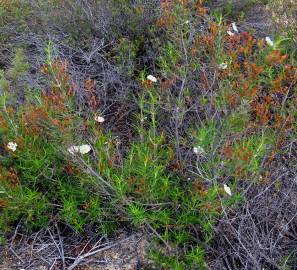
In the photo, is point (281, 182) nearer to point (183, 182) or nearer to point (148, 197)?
point (183, 182)

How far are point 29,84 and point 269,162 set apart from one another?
214cm

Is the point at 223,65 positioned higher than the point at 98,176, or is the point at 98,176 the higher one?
the point at 223,65

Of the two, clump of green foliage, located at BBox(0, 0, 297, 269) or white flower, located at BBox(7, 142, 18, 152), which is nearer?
clump of green foliage, located at BBox(0, 0, 297, 269)

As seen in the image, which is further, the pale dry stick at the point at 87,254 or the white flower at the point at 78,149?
the pale dry stick at the point at 87,254

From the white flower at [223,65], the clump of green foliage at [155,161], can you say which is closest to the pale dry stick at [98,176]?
the clump of green foliage at [155,161]

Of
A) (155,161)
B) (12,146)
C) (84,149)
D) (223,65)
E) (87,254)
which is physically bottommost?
(87,254)

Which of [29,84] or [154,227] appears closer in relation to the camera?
[154,227]

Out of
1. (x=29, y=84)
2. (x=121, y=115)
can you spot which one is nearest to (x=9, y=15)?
(x=29, y=84)

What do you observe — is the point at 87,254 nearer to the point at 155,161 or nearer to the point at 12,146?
the point at 155,161

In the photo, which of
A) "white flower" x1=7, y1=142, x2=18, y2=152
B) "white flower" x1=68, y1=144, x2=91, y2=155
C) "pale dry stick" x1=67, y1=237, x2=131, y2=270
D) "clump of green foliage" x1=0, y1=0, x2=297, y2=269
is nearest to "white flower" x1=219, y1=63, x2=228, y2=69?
"clump of green foliage" x1=0, y1=0, x2=297, y2=269

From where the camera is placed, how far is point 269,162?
283 centimetres

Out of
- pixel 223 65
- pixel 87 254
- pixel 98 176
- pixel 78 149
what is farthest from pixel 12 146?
pixel 223 65

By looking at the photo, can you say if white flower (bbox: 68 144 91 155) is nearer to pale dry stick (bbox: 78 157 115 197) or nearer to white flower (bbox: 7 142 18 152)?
pale dry stick (bbox: 78 157 115 197)

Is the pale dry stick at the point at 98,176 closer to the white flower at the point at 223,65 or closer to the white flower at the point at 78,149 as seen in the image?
the white flower at the point at 78,149
